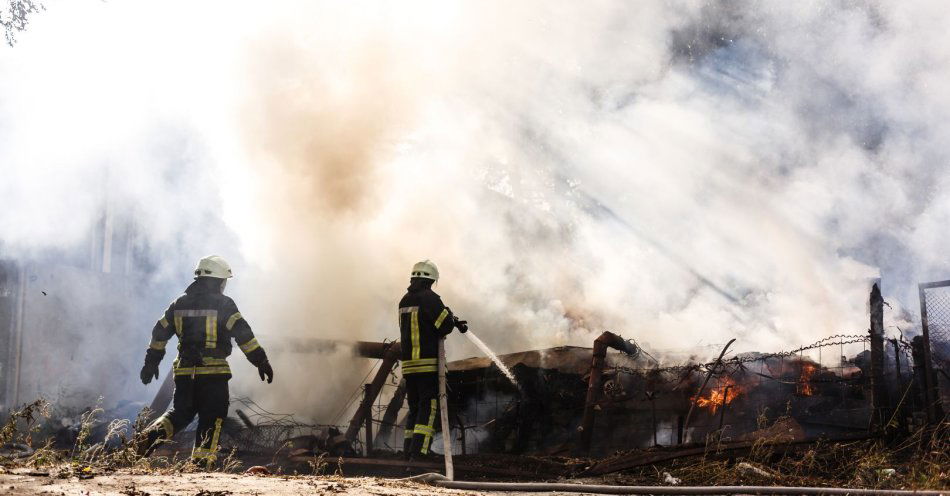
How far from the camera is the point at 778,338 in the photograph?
51.9 feet

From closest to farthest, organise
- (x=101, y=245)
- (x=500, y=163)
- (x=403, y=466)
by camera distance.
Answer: (x=403, y=466), (x=101, y=245), (x=500, y=163)

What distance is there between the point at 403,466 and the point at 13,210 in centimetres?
926

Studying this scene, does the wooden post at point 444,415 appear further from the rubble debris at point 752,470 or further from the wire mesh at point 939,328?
the wire mesh at point 939,328

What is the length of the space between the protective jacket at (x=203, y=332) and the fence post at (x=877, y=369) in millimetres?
4772

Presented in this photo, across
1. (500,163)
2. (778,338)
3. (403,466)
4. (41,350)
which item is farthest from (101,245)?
(778,338)

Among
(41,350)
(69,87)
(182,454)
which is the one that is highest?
(69,87)

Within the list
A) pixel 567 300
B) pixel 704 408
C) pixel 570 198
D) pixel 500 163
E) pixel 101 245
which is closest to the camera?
pixel 704 408

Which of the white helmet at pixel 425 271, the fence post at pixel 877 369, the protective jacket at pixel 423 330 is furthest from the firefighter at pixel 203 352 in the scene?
the fence post at pixel 877 369

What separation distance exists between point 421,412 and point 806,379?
4.48 meters

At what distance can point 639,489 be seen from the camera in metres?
4.41

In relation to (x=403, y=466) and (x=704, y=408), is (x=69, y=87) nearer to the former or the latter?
(x=403, y=466)

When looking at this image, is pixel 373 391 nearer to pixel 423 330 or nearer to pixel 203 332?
pixel 423 330

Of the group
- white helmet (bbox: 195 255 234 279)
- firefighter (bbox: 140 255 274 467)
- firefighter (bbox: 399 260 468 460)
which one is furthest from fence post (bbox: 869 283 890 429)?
white helmet (bbox: 195 255 234 279)

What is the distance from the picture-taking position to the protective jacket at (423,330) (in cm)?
660
